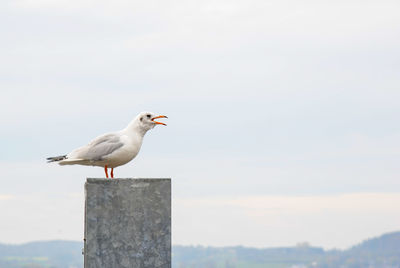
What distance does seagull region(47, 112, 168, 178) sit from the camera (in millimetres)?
24625

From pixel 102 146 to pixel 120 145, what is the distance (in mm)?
657

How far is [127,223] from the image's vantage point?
2105 cm

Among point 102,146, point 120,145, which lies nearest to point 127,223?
point 120,145

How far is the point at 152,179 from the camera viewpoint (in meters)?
21.2

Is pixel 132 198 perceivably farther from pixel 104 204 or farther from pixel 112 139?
pixel 112 139

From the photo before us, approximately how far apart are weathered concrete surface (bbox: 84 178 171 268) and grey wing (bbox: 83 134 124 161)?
3.79 m

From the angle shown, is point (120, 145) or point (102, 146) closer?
point (120, 145)

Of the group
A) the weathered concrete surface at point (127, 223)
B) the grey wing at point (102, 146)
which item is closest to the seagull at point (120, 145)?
the grey wing at point (102, 146)

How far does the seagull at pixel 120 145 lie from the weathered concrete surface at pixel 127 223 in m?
3.64

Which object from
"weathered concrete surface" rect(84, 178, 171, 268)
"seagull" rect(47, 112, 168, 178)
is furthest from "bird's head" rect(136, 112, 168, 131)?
"weathered concrete surface" rect(84, 178, 171, 268)

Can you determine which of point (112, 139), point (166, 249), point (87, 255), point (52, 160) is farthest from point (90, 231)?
point (52, 160)

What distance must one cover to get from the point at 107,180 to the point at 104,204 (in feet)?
1.87

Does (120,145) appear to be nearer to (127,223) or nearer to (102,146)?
(102,146)

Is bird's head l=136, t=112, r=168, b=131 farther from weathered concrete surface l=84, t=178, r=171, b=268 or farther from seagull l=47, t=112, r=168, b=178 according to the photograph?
weathered concrete surface l=84, t=178, r=171, b=268
